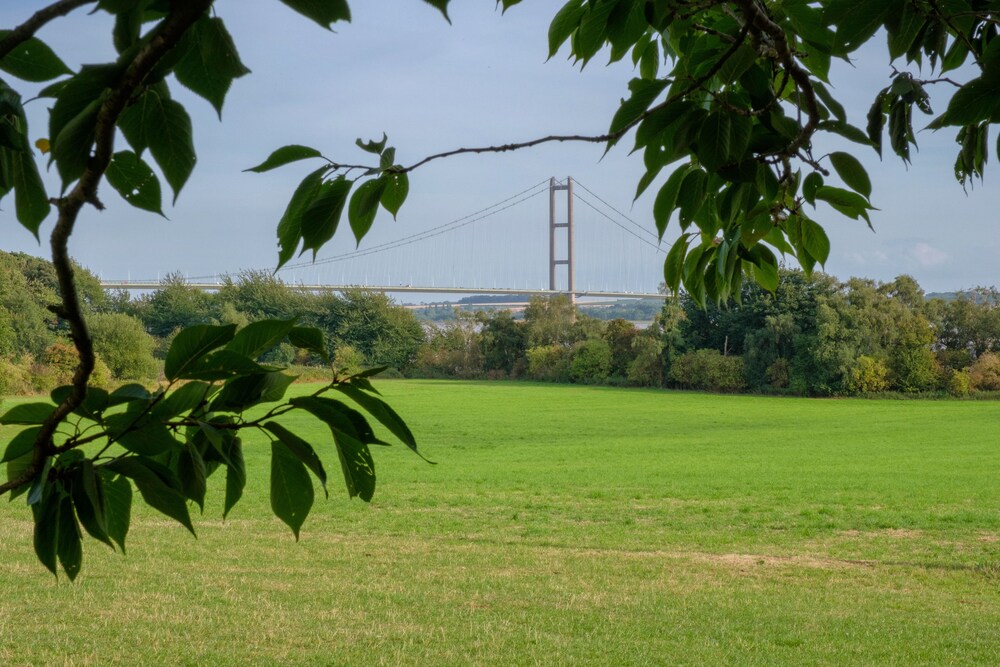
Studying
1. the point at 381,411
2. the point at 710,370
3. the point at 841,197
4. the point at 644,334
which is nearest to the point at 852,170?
the point at 841,197

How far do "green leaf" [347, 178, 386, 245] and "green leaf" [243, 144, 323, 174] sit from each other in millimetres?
74

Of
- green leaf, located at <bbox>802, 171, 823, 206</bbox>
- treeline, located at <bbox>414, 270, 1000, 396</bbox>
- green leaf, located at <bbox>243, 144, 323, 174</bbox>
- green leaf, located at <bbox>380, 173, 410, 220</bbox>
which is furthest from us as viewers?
treeline, located at <bbox>414, 270, 1000, 396</bbox>

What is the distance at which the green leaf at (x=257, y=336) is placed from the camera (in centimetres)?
54

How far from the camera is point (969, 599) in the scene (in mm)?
7285

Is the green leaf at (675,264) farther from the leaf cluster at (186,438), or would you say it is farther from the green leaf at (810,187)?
the leaf cluster at (186,438)

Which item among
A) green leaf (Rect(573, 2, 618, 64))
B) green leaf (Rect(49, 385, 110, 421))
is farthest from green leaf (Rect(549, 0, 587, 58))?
green leaf (Rect(49, 385, 110, 421))

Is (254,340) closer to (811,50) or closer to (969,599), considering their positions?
(811,50)

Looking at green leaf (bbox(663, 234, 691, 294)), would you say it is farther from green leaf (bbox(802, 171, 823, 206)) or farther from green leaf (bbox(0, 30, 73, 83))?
green leaf (bbox(0, 30, 73, 83))

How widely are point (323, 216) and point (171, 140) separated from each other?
186 mm

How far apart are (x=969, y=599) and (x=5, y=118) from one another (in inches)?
316

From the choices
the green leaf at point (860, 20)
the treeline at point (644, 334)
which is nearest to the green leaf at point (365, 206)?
the green leaf at point (860, 20)

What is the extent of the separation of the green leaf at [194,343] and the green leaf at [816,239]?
77 centimetres

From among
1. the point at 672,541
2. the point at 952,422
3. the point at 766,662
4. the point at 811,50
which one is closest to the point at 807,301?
the point at 952,422

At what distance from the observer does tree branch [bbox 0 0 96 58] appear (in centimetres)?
39
